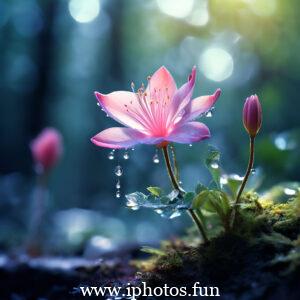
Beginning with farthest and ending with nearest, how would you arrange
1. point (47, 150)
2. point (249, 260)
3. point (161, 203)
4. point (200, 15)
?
point (200, 15)
point (47, 150)
point (161, 203)
point (249, 260)

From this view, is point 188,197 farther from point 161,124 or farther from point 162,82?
point 162,82

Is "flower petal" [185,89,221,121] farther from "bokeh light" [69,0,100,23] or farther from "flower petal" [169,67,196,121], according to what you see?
"bokeh light" [69,0,100,23]

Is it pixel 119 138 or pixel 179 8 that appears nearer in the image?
pixel 119 138

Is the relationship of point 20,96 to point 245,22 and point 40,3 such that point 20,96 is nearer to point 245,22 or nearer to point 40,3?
point 40,3

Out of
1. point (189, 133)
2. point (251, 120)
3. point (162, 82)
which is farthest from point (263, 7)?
point (189, 133)

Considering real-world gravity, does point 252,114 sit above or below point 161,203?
above

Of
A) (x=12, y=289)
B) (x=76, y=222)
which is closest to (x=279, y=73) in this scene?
(x=76, y=222)

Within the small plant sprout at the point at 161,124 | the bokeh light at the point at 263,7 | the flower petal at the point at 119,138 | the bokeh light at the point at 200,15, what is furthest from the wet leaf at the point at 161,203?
the bokeh light at the point at 200,15

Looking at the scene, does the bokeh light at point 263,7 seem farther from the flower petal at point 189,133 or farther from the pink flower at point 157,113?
the flower petal at point 189,133

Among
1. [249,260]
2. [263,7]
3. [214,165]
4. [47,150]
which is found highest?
[263,7]

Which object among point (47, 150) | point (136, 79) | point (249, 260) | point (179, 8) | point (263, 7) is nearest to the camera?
point (249, 260)
